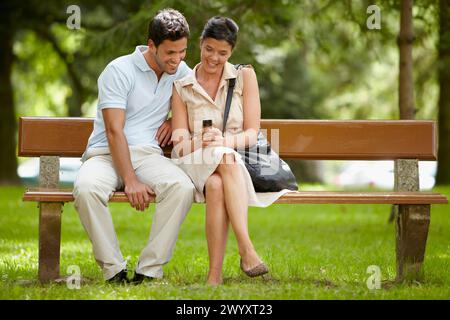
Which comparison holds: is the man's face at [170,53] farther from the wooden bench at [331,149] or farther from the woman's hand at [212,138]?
the wooden bench at [331,149]

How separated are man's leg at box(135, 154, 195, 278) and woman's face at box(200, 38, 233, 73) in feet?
2.32

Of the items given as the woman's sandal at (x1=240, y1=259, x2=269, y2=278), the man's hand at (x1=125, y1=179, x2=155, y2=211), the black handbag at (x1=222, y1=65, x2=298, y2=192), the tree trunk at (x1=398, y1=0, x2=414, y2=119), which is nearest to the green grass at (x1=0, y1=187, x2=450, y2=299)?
the woman's sandal at (x1=240, y1=259, x2=269, y2=278)

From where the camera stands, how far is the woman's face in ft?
16.4

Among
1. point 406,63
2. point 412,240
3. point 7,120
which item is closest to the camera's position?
point 412,240

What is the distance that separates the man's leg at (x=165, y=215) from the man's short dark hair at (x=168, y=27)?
2.67ft

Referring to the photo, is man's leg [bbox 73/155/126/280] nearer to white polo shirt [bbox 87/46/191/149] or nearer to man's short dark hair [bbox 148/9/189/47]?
white polo shirt [bbox 87/46/191/149]

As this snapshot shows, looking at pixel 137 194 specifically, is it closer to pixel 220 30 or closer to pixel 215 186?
pixel 215 186

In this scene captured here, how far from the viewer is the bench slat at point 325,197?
4938 mm

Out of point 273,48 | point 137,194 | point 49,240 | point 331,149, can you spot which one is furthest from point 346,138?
point 273,48

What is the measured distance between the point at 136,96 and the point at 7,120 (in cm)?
1229

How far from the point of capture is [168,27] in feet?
16.4
